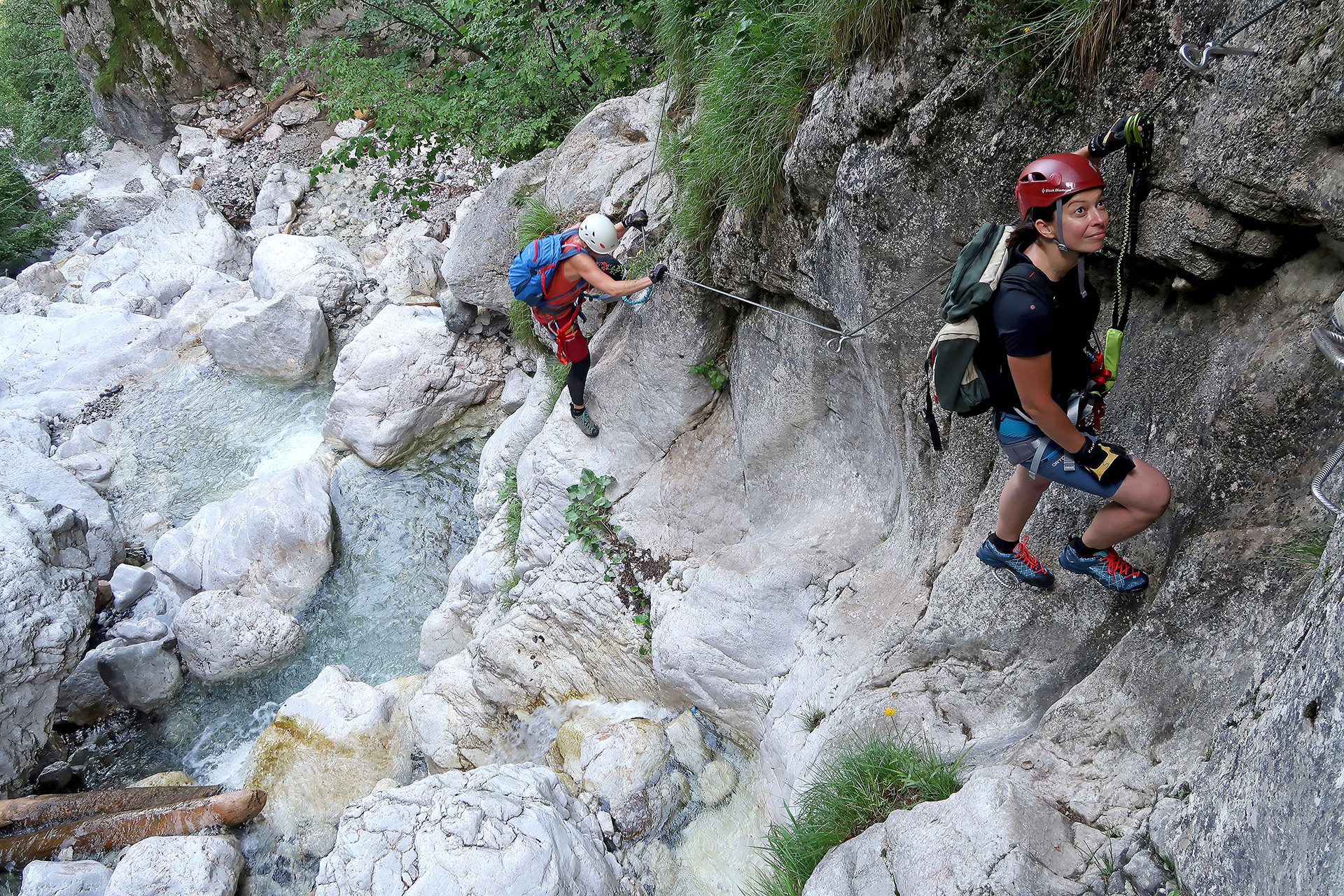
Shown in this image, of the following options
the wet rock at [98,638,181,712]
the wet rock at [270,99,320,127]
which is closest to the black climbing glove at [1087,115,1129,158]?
the wet rock at [98,638,181,712]

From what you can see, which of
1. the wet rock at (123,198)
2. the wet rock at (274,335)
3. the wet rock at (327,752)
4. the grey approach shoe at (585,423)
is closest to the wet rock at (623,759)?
the wet rock at (327,752)

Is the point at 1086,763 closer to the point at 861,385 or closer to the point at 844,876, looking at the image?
the point at 844,876

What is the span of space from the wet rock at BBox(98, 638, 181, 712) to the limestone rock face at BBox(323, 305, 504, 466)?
3.24 metres

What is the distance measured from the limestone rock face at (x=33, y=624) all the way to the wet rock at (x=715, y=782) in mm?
7059

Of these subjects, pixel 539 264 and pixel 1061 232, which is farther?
pixel 539 264

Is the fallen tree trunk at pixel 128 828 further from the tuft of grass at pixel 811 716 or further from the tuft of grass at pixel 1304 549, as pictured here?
the tuft of grass at pixel 1304 549

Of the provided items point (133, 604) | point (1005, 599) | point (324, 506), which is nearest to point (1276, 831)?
point (1005, 599)

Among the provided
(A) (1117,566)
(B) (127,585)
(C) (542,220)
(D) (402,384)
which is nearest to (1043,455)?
(A) (1117,566)

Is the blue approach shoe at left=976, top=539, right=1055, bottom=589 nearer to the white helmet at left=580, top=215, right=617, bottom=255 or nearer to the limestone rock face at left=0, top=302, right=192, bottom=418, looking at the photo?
the white helmet at left=580, top=215, right=617, bottom=255

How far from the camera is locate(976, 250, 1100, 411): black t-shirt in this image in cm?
281

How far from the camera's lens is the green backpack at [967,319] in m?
2.91

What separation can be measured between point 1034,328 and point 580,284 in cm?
425

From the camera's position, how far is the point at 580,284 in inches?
252

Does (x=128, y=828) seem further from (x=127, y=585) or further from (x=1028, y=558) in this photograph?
(x=1028, y=558)
